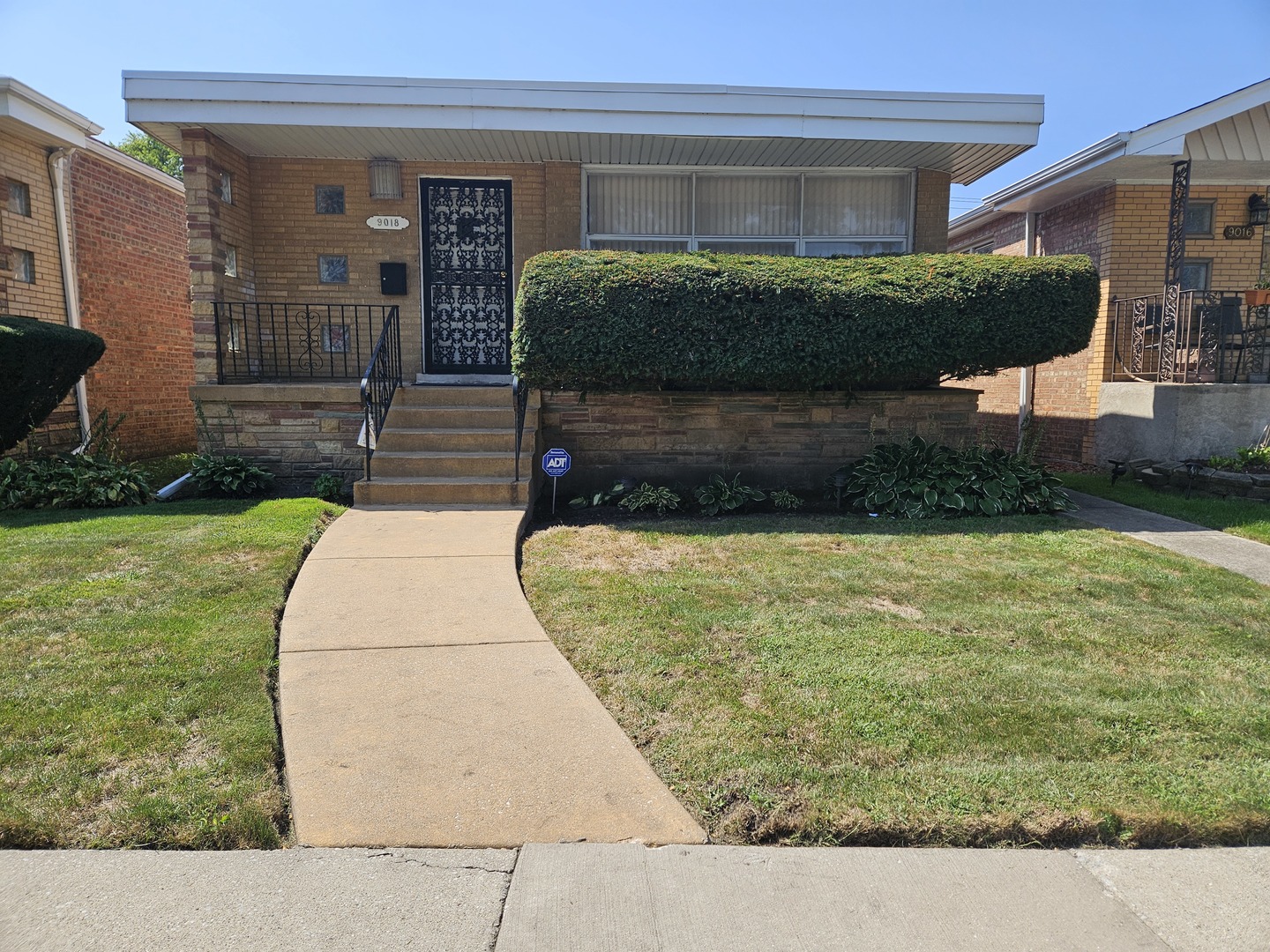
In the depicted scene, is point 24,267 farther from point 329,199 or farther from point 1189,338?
point 1189,338

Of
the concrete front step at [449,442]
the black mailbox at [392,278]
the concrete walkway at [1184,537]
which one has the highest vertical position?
the black mailbox at [392,278]

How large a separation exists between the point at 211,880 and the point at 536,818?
2.94ft

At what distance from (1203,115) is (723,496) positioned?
265 inches

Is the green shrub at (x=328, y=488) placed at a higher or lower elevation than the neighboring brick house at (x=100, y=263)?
lower

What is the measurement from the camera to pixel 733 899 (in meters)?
2.12

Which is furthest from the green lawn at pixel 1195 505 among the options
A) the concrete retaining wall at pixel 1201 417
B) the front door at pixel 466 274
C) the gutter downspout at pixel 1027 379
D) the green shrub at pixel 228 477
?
the green shrub at pixel 228 477

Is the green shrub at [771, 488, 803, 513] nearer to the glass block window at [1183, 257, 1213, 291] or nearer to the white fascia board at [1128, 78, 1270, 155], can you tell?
the white fascia board at [1128, 78, 1270, 155]

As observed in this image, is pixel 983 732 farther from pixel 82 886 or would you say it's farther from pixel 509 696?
pixel 82 886

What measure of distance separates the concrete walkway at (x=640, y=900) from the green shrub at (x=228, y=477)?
18.2 feet

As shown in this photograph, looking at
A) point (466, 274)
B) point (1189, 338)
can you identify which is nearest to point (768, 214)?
point (466, 274)

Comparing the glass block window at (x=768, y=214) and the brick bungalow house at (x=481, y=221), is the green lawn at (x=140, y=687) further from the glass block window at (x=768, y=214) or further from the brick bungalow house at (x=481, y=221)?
the glass block window at (x=768, y=214)

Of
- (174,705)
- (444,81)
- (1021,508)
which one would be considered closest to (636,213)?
(444,81)

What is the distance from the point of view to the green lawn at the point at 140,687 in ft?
7.93

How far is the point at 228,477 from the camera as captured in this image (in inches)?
290
